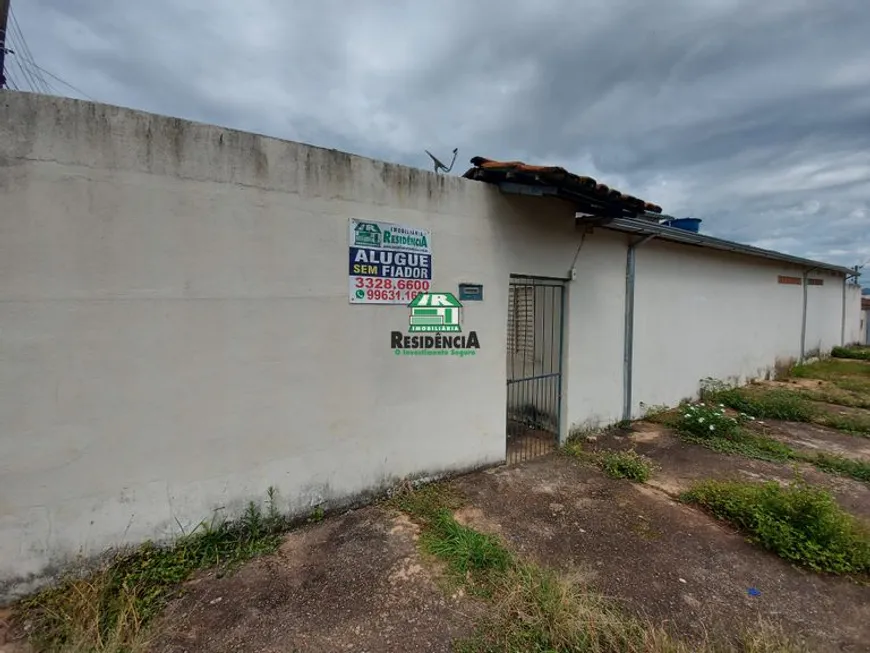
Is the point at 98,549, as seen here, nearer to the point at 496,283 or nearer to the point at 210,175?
the point at 210,175

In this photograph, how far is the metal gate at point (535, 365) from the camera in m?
5.30

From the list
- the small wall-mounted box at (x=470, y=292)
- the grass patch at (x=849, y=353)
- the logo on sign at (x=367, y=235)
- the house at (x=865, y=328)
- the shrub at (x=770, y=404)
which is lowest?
the shrub at (x=770, y=404)

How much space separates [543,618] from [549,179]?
3.44 m

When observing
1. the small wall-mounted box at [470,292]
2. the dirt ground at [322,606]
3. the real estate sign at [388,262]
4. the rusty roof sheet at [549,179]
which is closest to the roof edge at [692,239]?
the rusty roof sheet at [549,179]

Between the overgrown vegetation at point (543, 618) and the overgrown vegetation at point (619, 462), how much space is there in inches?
83.5

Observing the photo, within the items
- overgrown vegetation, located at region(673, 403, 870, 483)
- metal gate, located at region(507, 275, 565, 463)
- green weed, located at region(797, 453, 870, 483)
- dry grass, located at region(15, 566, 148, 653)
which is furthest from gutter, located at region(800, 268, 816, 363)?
Result: dry grass, located at region(15, 566, 148, 653)

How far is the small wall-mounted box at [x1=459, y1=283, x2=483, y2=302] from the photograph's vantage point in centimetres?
414

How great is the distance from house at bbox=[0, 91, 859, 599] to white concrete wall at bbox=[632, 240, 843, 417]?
196cm

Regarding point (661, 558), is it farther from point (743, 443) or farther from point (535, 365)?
point (743, 443)

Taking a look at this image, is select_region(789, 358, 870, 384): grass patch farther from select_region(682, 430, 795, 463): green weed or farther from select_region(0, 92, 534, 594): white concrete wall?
select_region(0, 92, 534, 594): white concrete wall

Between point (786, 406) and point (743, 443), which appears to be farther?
point (786, 406)

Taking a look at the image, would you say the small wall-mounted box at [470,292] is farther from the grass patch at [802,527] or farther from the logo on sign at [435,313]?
the grass patch at [802,527]

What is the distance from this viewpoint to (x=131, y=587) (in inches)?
98.8

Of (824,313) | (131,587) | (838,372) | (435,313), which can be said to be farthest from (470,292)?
(824,313)
